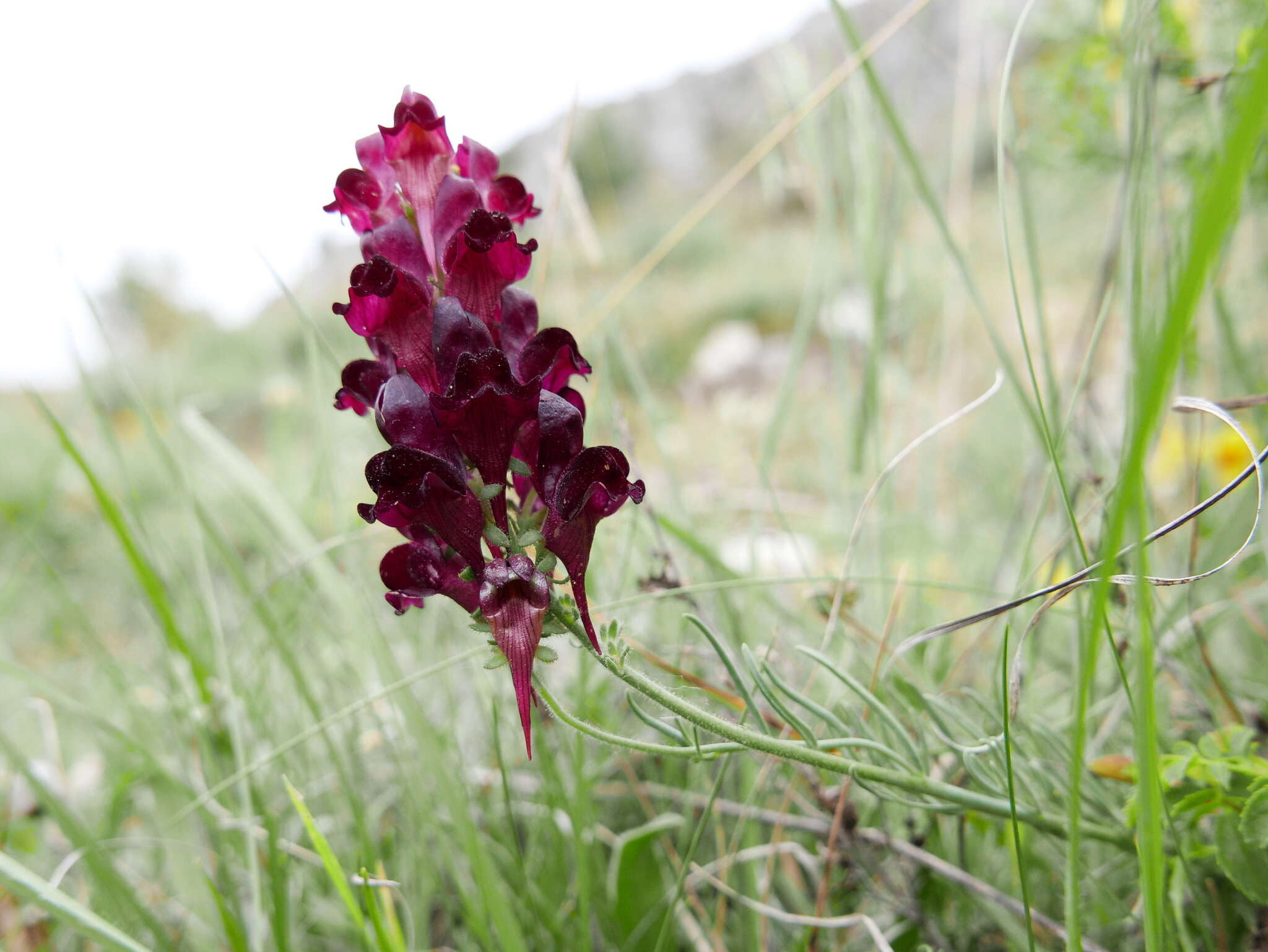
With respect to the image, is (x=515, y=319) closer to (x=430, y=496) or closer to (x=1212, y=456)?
(x=430, y=496)

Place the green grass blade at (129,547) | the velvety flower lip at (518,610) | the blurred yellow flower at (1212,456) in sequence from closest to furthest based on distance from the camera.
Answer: the velvety flower lip at (518,610)
the green grass blade at (129,547)
the blurred yellow flower at (1212,456)

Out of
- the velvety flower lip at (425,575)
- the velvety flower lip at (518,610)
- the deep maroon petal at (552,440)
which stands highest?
the deep maroon petal at (552,440)

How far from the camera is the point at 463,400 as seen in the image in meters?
0.40

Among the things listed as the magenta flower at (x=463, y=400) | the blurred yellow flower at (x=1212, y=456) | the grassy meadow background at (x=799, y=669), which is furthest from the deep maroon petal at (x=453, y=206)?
the blurred yellow flower at (x=1212, y=456)

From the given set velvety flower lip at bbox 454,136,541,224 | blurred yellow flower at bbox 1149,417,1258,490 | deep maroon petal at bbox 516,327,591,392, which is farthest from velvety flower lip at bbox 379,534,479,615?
blurred yellow flower at bbox 1149,417,1258,490

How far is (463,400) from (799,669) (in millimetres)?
627

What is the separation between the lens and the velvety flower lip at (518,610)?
375 mm

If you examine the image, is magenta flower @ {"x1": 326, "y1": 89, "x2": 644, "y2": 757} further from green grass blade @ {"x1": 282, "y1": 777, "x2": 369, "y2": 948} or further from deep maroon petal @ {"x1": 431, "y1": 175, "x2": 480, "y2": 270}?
green grass blade @ {"x1": 282, "y1": 777, "x2": 369, "y2": 948}

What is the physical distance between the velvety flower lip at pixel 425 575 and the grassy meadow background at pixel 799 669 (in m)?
0.06

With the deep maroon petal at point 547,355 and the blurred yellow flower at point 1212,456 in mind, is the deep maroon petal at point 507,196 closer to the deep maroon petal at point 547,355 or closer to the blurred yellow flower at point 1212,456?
the deep maroon petal at point 547,355

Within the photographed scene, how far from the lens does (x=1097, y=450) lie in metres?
1.06

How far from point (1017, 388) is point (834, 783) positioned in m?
0.36

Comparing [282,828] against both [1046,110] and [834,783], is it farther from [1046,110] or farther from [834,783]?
[1046,110]

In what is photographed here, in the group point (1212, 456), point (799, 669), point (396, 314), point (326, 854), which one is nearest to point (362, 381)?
point (396, 314)
